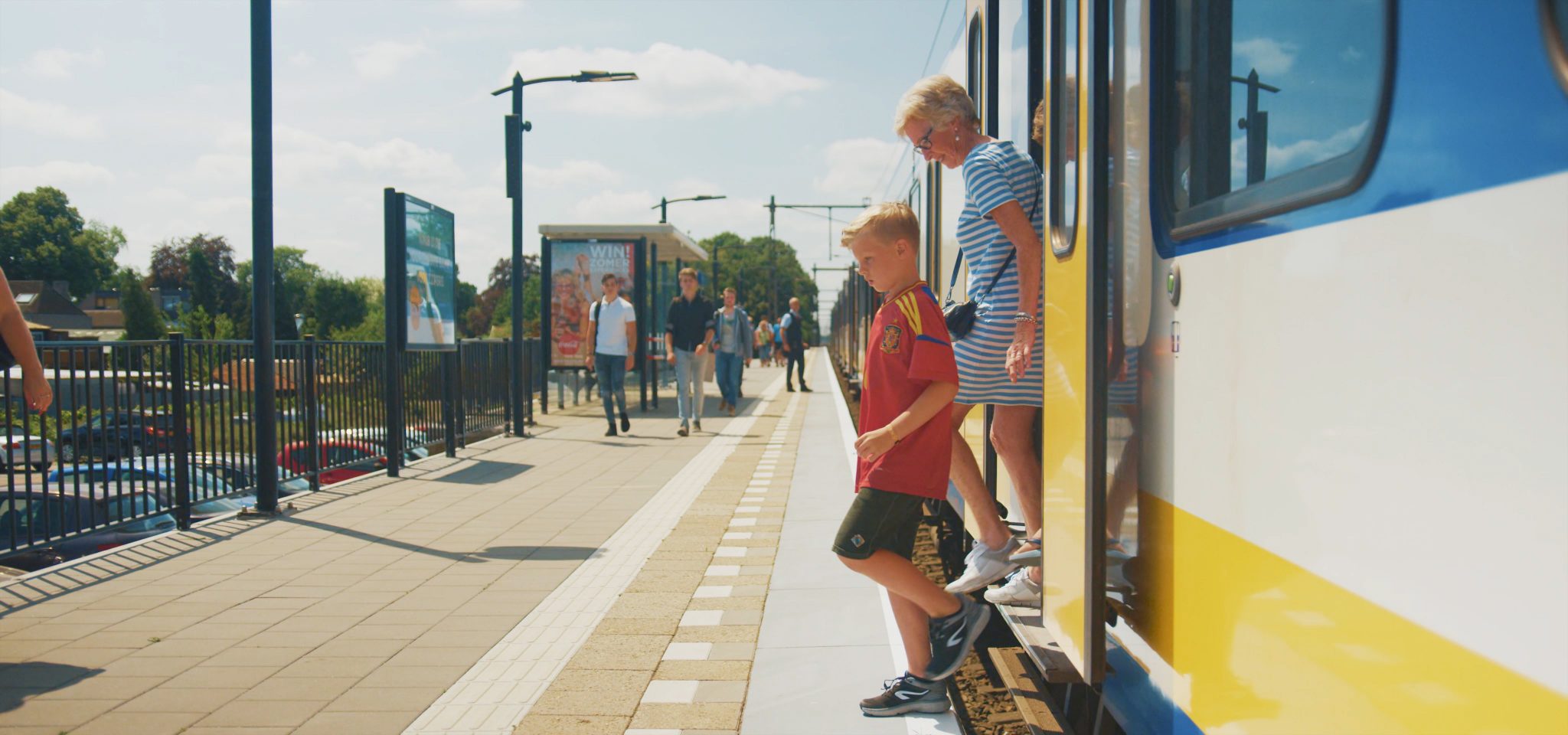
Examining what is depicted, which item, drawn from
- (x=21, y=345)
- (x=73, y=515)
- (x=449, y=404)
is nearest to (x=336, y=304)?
(x=449, y=404)

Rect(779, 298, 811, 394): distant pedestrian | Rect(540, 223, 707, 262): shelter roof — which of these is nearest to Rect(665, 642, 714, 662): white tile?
Rect(540, 223, 707, 262): shelter roof

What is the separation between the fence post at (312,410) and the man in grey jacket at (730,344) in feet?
25.8

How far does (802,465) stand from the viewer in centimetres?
1168

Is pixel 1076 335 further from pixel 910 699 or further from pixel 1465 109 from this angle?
pixel 1465 109

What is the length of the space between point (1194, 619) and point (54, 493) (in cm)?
625

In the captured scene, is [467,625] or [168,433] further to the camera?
[168,433]

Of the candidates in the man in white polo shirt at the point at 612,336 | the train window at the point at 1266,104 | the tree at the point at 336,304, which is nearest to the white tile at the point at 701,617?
the train window at the point at 1266,104

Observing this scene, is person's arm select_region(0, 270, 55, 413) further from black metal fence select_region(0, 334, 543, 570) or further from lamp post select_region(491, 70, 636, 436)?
lamp post select_region(491, 70, 636, 436)

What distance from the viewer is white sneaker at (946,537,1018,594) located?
412 cm

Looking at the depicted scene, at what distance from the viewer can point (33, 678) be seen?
455 cm

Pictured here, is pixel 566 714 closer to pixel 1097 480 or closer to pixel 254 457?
pixel 1097 480

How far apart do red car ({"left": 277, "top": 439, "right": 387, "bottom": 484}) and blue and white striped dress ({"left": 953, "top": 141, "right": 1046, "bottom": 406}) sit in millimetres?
7111

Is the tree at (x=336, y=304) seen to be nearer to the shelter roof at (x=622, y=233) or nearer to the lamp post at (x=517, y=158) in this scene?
the shelter roof at (x=622, y=233)

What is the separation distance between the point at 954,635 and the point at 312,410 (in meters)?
7.73
